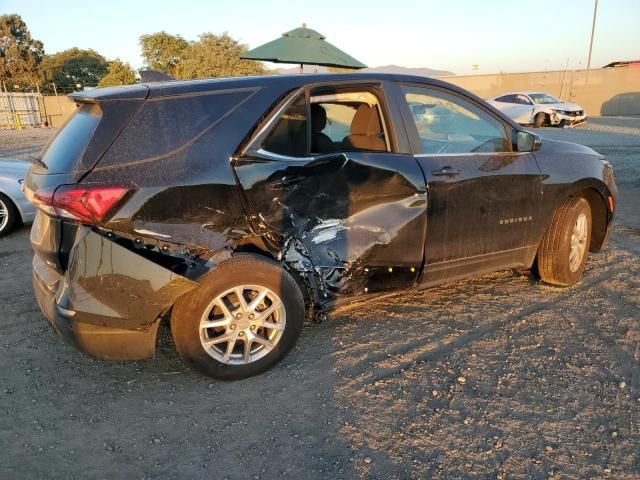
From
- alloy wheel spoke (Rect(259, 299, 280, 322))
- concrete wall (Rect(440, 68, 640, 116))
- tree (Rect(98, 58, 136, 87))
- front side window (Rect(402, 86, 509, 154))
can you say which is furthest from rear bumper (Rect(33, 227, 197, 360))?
tree (Rect(98, 58, 136, 87))

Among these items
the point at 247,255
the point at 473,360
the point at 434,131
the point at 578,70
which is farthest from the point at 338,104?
the point at 578,70

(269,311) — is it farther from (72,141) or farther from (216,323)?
(72,141)

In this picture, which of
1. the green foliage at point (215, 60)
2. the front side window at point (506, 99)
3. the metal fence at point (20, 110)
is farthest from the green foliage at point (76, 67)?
the front side window at point (506, 99)

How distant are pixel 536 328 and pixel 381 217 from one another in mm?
1446

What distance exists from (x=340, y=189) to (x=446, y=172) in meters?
0.84

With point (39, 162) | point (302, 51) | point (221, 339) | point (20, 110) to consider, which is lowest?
point (221, 339)

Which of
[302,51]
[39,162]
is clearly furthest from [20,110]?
[39,162]

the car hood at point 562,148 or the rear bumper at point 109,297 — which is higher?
the car hood at point 562,148

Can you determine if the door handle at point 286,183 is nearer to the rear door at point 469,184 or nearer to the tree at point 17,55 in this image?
the rear door at point 469,184

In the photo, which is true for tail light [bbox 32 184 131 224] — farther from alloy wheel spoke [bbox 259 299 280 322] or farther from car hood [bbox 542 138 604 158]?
car hood [bbox 542 138 604 158]

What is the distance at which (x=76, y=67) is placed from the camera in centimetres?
6738

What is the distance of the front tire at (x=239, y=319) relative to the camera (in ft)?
9.34

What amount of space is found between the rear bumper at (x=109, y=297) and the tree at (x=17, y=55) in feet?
201

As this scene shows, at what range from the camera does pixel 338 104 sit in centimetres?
368
